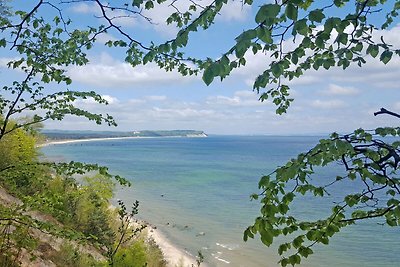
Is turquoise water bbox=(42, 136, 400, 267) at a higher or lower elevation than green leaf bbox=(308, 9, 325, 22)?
lower

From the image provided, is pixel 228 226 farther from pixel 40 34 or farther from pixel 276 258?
pixel 40 34

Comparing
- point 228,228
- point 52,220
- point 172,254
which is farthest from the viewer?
point 228,228

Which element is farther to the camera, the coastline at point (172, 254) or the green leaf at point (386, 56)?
the coastline at point (172, 254)

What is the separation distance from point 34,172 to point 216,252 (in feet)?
47.0

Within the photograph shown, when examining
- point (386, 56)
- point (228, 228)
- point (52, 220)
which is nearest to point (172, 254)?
point (228, 228)

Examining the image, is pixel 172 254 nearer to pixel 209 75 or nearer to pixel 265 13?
pixel 209 75

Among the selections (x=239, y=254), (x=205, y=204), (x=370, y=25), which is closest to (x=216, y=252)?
(x=239, y=254)

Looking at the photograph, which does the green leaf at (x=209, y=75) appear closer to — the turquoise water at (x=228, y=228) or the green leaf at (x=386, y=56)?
the green leaf at (x=386, y=56)

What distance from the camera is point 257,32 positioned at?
50.1 inches

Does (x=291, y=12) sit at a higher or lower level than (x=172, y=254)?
higher

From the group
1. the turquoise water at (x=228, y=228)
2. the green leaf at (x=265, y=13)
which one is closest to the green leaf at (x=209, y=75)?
the green leaf at (x=265, y=13)

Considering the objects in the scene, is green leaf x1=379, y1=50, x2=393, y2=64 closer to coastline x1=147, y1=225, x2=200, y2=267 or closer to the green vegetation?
the green vegetation

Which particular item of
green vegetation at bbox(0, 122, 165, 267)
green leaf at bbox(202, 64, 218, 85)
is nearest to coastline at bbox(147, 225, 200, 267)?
green vegetation at bbox(0, 122, 165, 267)

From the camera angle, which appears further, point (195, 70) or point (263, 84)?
point (195, 70)
